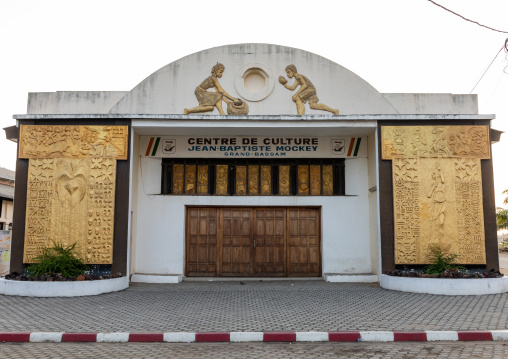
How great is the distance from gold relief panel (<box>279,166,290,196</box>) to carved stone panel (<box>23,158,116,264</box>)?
203 inches

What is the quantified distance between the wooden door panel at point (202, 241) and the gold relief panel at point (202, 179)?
2.01 ft

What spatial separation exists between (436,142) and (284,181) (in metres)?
4.67

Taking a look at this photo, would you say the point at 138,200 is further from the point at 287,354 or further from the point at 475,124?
the point at 475,124

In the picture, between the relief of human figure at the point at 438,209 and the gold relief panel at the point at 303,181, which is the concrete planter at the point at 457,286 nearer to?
the relief of human figure at the point at 438,209

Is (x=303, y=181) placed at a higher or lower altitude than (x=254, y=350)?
higher

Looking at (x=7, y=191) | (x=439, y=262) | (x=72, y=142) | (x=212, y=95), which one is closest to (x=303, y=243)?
(x=439, y=262)

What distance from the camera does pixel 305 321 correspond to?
7516 millimetres

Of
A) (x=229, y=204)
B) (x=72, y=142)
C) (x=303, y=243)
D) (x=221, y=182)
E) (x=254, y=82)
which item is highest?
(x=254, y=82)

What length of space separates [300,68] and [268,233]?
211 inches

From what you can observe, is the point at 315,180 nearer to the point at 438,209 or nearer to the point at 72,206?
the point at 438,209

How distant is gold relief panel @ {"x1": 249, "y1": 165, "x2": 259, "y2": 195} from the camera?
1370 cm

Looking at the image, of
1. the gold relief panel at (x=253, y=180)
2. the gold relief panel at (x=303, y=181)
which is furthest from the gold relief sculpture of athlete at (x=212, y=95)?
the gold relief panel at (x=303, y=181)

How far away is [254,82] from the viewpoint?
1353cm

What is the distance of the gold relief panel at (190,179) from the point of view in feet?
44.8
